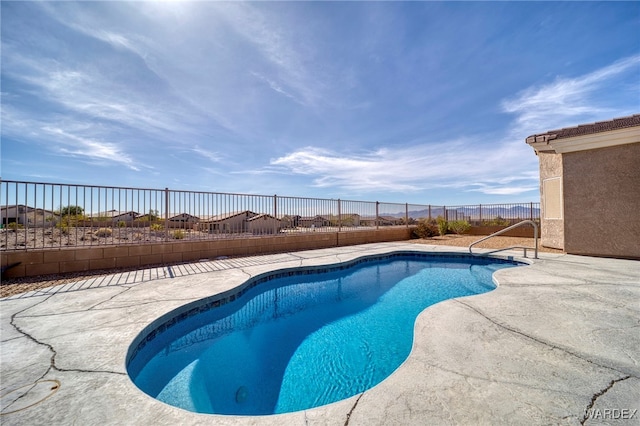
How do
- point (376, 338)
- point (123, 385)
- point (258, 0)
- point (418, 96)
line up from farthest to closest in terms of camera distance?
1. point (418, 96)
2. point (258, 0)
3. point (376, 338)
4. point (123, 385)

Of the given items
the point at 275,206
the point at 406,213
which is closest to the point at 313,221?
the point at 275,206

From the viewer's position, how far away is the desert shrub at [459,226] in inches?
532

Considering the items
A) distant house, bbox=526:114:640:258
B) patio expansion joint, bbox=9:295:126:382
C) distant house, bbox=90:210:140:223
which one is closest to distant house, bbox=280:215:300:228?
distant house, bbox=90:210:140:223

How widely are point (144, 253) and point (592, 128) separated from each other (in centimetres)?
1212

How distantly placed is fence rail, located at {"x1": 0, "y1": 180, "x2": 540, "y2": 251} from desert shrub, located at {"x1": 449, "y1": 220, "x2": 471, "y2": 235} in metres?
6.72

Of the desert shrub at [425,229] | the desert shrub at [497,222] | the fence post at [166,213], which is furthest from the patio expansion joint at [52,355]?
the desert shrub at [497,222]

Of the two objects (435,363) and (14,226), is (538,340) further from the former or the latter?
(14,226)

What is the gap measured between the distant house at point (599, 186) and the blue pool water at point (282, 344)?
4.04 meters

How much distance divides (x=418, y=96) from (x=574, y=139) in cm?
557

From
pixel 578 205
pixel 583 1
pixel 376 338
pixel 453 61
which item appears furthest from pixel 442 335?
pixel 453 61

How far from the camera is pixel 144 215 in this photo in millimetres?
5820

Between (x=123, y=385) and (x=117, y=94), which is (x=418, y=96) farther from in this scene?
(x=123, y=385)

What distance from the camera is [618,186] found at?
6133 millimetres

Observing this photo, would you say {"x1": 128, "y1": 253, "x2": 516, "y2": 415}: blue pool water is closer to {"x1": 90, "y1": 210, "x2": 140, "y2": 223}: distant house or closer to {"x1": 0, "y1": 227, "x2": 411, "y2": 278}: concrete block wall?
{"x1": 0, "y1": 227, "x2": 411, "y2": 278}: concrete block wall
